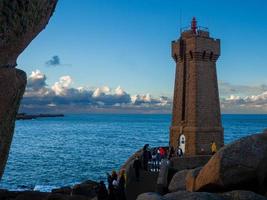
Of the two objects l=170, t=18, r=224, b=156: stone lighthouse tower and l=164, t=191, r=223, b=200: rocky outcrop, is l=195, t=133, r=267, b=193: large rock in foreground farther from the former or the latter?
l=170, t=18, r=224, b=156: stone lighthouse tower

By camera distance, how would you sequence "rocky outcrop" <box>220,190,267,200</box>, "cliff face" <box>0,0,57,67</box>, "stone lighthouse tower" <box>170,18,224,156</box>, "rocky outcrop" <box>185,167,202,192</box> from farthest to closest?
"stone lighthouse tower" <box>170,18,224,156</box>, "rocky outcrop" <box>185,167,202,192</box>, "rocky outcrop" <box>220,190,267,200</box>, "cliff face" <box>0,0,57,67</box>

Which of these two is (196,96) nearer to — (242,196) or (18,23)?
(242,196)

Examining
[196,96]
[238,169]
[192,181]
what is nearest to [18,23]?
[238,169]

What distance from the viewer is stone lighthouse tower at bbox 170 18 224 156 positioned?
29737mm

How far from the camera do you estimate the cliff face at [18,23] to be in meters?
1.88

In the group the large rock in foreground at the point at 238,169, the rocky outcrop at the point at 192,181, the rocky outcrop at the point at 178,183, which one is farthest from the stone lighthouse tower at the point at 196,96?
the large rock in foreground at the point at 238,169

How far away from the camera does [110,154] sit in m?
67.2

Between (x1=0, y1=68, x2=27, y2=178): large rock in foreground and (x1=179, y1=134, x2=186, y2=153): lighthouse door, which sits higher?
(x1=0, y1=68, x2=27, y2=178): large rock in foreground

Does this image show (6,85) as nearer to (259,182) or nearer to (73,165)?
(259,182)

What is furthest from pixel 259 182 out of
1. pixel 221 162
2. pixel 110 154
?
pixel 110 154

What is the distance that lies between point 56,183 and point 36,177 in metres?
5.12

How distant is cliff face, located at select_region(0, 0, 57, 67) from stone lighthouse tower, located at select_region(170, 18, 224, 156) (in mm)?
27871

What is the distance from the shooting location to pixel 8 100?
87.0 inches

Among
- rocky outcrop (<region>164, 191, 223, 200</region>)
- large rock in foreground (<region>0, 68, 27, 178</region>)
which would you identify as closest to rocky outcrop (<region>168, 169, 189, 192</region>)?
rocky outcrop (<region>164, 191, 223, 200</region>)
